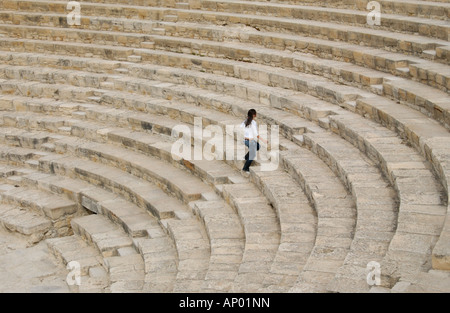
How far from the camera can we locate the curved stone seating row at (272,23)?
12.7 metres

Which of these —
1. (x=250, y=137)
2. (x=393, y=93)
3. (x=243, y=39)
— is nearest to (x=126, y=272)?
(x=250, y=137)

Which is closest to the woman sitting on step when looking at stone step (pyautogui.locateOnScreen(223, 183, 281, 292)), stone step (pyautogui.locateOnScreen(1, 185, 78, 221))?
stone step (pyautogui.locateOnScreen(223, 183, 281, 292))

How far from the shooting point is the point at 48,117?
51.5 ft

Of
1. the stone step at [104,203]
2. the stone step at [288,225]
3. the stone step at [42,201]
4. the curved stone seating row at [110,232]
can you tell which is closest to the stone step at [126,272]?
the curved stone seating row at [110,232]

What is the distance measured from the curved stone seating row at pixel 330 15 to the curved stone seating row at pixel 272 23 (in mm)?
163

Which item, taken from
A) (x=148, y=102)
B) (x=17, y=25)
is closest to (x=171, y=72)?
(x=148, y=102)

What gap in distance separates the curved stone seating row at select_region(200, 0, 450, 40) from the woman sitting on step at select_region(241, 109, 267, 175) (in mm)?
4033

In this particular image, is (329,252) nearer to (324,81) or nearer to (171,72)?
(324,81)

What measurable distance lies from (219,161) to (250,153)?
1289 millimetres

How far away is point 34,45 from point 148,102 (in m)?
4.96

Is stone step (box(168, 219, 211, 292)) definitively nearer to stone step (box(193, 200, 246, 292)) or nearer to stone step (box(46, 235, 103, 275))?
stone step (box(193, 200, 246, 292))

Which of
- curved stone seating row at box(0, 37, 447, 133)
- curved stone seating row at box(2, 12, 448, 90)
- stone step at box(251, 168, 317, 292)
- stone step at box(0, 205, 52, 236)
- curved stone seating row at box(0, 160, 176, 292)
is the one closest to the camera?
stone step at box(251, 168, 317, 292)

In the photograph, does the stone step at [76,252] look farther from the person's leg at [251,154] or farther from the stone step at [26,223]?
the person's leg at [251,154]

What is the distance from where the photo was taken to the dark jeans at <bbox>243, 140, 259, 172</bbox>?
10914 millimetres
